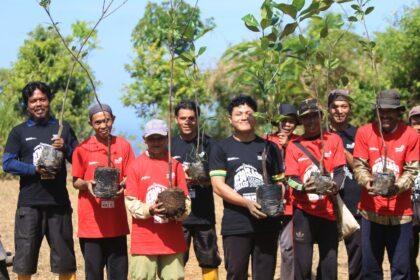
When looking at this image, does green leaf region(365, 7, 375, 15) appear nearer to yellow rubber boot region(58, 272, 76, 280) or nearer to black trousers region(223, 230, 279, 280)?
black trousers region(223, 230, 279, 280)

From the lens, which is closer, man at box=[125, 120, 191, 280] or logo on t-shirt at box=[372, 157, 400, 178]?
man at box=[125, 120, 191, 280]

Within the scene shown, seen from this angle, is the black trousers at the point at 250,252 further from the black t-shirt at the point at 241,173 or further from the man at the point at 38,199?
the man at the point at 38,199

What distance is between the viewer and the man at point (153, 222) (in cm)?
600

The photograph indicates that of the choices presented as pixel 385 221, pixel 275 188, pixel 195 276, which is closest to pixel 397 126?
pixel 385 221

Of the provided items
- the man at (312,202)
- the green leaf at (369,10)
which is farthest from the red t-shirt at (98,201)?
the green leaf at (369,10)

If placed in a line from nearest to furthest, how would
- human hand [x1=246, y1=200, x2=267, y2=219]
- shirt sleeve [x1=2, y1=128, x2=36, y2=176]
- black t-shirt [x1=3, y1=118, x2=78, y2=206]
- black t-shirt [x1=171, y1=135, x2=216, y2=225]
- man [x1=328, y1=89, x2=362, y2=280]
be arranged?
human hand [x1=246, y1=200, x2=267, y2=219]
shirt sleeve [x1=2, y1=128, x2=36, y2=176]
black t-shirt [x1=3, y1=118, x2=78, y2=206]
black t-shirt [x1=171, y1=135, x2=216, y2=225]
man [x1=328, y1=89, x2=362, y2=280]

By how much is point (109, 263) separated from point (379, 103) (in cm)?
250

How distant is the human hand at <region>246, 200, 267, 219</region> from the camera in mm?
5977

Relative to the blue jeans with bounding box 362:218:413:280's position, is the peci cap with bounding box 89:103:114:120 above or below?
above

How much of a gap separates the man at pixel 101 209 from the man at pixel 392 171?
1.92 m

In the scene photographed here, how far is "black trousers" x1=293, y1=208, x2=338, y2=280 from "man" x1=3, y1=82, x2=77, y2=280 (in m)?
1.91

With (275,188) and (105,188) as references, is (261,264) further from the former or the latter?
(105,188)

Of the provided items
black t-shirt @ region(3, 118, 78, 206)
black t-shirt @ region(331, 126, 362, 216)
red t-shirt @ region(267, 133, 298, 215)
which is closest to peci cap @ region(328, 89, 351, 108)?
black t-shirt @ region(331, 126, 362, 216)

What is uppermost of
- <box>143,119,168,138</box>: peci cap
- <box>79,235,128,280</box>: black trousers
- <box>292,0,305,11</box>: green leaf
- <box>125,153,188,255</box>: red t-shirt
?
<box>292,0,305,11</box>: green leaf
